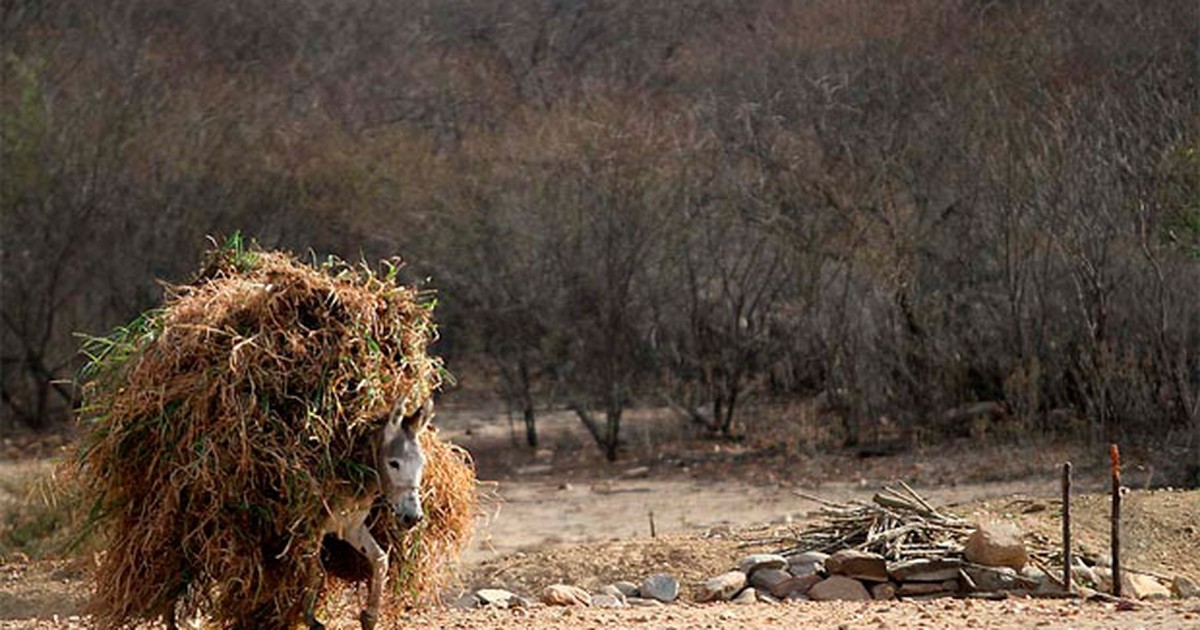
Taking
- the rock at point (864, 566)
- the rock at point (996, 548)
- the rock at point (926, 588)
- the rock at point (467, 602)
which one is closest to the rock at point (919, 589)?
the rock at point (926, 588)

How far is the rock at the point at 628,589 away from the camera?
12672 millimetres

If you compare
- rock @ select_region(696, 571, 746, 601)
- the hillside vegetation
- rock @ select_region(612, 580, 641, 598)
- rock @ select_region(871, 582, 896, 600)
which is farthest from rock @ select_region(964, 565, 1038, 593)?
the hillside vegetation

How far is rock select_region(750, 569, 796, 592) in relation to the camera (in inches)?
488

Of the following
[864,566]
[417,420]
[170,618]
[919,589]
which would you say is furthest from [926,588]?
[170,618]

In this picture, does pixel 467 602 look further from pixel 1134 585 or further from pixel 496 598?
pixel 1134 585

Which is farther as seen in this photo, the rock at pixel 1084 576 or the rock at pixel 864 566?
the rock at pixel 1084 576

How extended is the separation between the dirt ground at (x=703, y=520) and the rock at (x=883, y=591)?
0.65 meters

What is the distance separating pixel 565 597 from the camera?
12.1 metres

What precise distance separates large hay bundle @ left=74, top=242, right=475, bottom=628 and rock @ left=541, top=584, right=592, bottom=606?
10.6 ft

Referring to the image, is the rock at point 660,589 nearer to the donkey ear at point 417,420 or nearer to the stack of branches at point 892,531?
the stack of branches at point 892,531

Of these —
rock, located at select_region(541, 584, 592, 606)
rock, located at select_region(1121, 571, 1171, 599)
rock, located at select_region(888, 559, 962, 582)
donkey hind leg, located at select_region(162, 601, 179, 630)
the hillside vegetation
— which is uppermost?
the hillside vegetation

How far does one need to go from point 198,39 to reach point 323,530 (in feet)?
98.3

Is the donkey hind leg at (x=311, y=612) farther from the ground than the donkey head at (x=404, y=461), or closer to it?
closer to it

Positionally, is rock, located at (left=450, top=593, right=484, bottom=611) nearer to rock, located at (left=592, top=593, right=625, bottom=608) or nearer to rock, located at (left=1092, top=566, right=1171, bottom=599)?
rock, located at (left=592, top=593, right=625, bottom=608)
